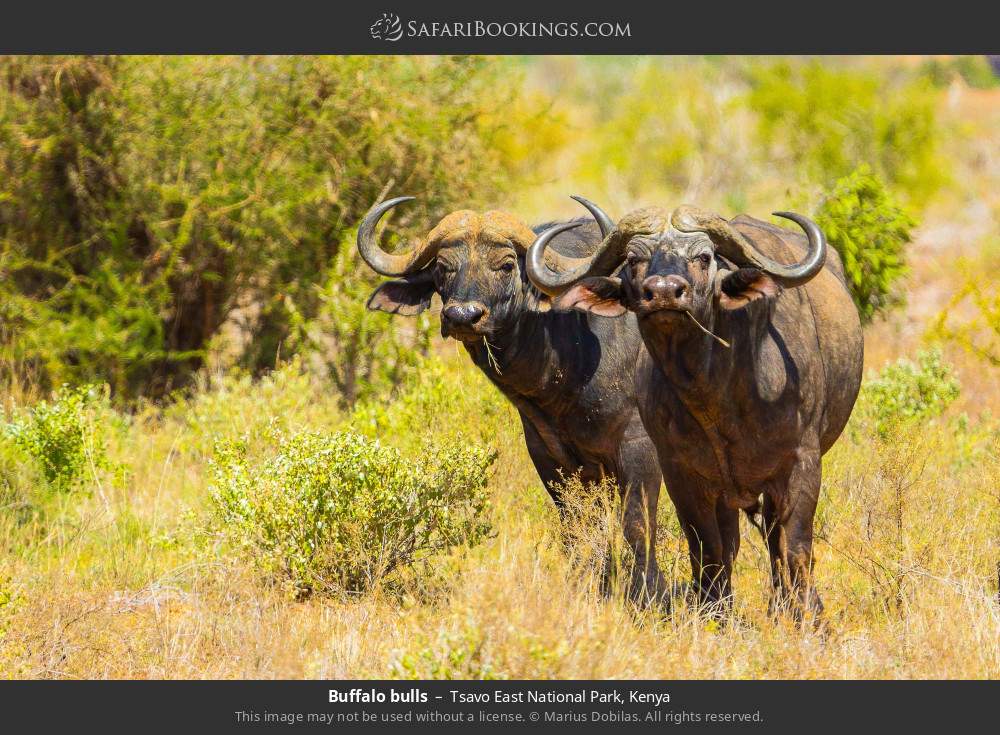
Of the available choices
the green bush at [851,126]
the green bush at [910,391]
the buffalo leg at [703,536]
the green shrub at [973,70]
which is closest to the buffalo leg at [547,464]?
the buffalo leg at [703,536]

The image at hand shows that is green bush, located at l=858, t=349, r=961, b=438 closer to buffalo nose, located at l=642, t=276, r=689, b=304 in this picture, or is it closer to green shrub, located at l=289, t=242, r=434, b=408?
green shrub, located at l=289, t=242, r=434, b=408

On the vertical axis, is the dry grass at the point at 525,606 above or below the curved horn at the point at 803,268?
below

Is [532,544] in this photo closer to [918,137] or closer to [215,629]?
[215,629]

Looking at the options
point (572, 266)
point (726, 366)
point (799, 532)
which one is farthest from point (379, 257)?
point (799, 532)

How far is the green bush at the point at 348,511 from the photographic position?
24.3ft

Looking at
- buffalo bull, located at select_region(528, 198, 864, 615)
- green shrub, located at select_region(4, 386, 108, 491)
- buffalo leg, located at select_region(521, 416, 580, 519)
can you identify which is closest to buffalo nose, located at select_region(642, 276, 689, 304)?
buffalo bull, located at select_region(528, 198, 864, 615)

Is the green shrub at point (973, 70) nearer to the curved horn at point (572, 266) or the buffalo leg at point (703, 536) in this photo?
the curved horn at point (572, 266)

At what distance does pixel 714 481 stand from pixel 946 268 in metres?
11.3

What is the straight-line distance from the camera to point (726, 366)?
252 inches

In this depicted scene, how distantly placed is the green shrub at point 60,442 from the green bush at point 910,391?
534 cm

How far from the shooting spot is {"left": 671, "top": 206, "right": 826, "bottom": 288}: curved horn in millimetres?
6273

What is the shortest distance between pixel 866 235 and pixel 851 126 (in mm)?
11636

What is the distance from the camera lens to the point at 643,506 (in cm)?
744

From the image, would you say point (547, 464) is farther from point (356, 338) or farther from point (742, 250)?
point (356, 338)
